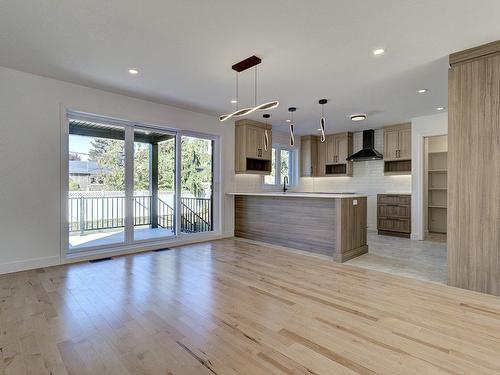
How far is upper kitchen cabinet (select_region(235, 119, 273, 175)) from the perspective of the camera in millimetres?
6348

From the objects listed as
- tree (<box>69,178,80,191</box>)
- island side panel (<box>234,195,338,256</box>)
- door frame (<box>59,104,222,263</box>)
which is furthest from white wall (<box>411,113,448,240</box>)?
tree (<box>69,178,80,191</box>)

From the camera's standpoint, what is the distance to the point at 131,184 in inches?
193

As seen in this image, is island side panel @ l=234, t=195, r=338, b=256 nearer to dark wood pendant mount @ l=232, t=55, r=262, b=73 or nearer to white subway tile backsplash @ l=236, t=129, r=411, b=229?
white subway tile backsplash @ l=236, t=129, r=411, b=229

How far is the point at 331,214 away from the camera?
4.60 m

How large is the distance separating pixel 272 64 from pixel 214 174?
3.24 meters

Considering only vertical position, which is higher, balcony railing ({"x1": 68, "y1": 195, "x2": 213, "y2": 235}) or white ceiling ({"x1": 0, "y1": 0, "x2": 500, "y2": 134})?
white ceiling ({"x1": 0, "y1": 0, "x2": 500, "y2": 134})

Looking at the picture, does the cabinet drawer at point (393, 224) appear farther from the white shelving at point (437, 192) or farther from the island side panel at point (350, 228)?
the island side panel at point (350, 228)

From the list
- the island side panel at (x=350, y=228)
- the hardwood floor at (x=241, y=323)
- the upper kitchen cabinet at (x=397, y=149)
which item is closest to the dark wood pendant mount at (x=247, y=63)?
the island side panel at (x=350, y=228)

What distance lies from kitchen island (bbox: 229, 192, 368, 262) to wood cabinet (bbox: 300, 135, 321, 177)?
2832 millimetres

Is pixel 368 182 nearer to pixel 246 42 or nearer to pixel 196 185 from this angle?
pixel 196 185

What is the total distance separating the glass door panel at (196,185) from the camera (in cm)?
575

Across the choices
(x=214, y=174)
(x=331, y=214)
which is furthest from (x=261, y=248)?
(x=214, y=174)

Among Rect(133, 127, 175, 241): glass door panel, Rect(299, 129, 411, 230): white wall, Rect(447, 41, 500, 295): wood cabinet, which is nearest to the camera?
Rect(447, 41, 500, 295): wood cabinet

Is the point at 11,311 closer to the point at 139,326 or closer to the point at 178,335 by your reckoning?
the point at 139,326
